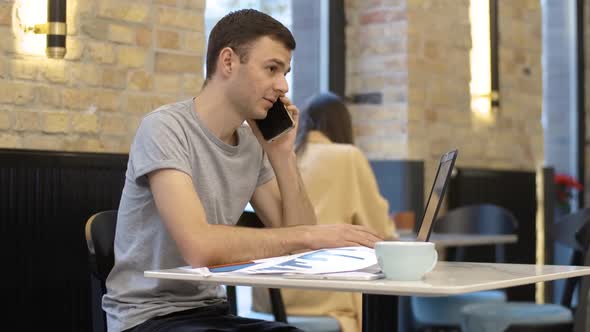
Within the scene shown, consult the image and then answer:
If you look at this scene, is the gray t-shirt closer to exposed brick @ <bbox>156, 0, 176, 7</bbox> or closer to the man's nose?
the man's nose

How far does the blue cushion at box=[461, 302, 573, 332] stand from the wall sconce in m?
1.72

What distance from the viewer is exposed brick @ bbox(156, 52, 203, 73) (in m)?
3.34

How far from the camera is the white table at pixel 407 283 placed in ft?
4.73

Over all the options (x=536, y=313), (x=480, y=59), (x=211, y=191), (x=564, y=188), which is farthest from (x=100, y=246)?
(x=564, y=188)

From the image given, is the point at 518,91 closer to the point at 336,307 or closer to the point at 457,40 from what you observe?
the point at 457,40

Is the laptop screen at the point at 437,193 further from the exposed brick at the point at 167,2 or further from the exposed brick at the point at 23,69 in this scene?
the exposed brick at the point at 167,2

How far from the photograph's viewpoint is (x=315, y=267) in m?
1.63

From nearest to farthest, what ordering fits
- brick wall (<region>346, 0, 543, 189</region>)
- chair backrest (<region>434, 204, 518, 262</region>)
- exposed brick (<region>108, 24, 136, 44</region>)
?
exposed brick (<region>108, 24, 136, 44</region>) < chair backrest (<region>434, 204, 518, 262</region>) < brick wall (<region>346, 0, 543, 189</region>)

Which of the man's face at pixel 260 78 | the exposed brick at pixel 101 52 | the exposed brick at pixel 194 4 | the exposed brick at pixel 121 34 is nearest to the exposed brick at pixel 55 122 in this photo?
the exposed brick at pixel 101 52

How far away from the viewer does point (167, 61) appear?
132 inches

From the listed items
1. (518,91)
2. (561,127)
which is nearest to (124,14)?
(518,91)

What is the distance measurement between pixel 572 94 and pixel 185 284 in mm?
5208

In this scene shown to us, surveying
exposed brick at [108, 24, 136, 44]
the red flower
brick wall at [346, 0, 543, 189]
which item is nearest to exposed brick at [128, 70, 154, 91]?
exposed brick at [108, 24, 136, 44]

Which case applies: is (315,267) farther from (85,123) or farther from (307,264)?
(85,123)
